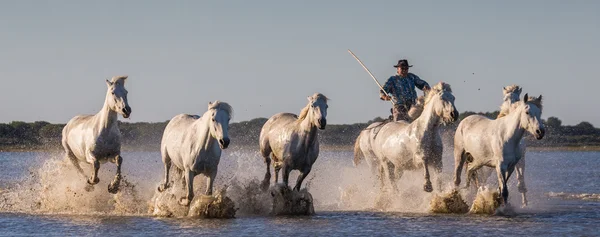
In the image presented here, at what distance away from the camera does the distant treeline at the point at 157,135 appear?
6387 centimetres

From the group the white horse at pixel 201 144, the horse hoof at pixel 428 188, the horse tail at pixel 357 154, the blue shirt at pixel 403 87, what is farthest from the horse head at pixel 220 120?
the horse tail at pixel 357 154

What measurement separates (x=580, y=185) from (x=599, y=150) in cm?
5828

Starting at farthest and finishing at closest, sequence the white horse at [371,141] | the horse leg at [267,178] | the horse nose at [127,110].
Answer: the white horse at [371,141]
the horse leg at [267,178]
the horse nose at [127,110]

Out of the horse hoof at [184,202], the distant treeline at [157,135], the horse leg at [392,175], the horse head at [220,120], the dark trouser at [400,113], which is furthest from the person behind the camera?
the distant treeline at [157,135]

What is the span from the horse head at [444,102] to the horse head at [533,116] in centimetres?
109

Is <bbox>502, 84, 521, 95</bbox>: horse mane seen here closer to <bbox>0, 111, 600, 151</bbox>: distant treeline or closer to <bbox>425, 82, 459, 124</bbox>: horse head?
<bbox>425, 82, 459, 124</bbox>: horse head

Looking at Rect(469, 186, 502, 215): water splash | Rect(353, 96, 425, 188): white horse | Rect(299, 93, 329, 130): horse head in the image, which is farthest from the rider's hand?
Rect(469, 186, 502, 215): water splash

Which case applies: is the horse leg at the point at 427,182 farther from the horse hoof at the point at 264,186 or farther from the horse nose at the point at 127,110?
the horse nose at the point at 127,110

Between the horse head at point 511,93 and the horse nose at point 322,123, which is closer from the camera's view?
the horse nose at point 322,123

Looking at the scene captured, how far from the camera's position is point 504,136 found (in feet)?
57.2

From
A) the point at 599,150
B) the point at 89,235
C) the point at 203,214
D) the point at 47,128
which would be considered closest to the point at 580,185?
the point at 203,214

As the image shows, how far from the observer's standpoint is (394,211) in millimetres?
19234

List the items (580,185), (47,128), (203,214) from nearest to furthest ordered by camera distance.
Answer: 1. (203,214)
2. (580,185)
3. (47,128)

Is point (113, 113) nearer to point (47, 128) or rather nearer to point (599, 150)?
point (47, 128)
